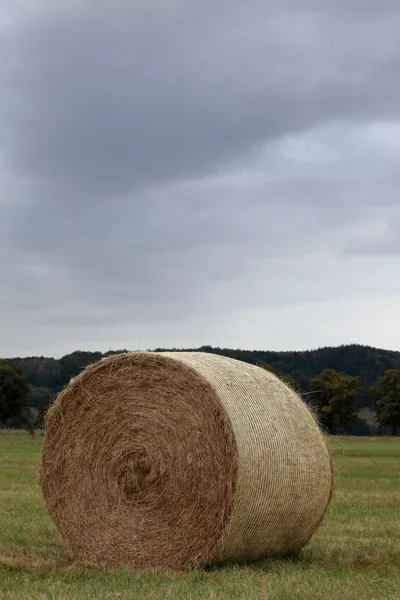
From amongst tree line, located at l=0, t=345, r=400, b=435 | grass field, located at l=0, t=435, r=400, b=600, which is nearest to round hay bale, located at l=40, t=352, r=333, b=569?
grass field, located at l=0, t=435, r=400, b=600

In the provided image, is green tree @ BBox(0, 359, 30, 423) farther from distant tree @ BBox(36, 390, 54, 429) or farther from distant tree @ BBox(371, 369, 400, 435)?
distant tree @ BBox(371, 369, 400, 435)

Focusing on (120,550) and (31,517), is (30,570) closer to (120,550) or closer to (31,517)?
(120,550)

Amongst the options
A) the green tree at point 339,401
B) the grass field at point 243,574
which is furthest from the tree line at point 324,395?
the grass field at point 243,574

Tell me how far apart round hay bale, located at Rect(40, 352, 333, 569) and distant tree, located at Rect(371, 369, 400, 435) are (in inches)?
3082

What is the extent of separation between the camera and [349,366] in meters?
126

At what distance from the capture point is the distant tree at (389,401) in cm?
8612

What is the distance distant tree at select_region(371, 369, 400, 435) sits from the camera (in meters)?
86.1

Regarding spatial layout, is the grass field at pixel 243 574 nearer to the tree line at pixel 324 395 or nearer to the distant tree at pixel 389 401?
the tree line at pixel 324 395

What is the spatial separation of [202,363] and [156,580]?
2.33 metres

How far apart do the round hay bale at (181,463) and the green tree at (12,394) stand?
67.4 meters

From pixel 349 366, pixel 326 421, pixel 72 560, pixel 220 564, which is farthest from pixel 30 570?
pixel 349 366

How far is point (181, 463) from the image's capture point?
9.39 meters

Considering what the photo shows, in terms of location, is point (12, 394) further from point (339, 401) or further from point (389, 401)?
point (389, 401)

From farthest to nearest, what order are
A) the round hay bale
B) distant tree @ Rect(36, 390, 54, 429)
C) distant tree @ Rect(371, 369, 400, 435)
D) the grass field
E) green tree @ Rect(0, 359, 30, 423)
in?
distant tree @ Rect(371, 369, 400, 435)
green tree @ Rect(0, 359, 30, 423)
distant tree @ Rect(36, 390, 54, 429)
the round hay bale
the grass field
